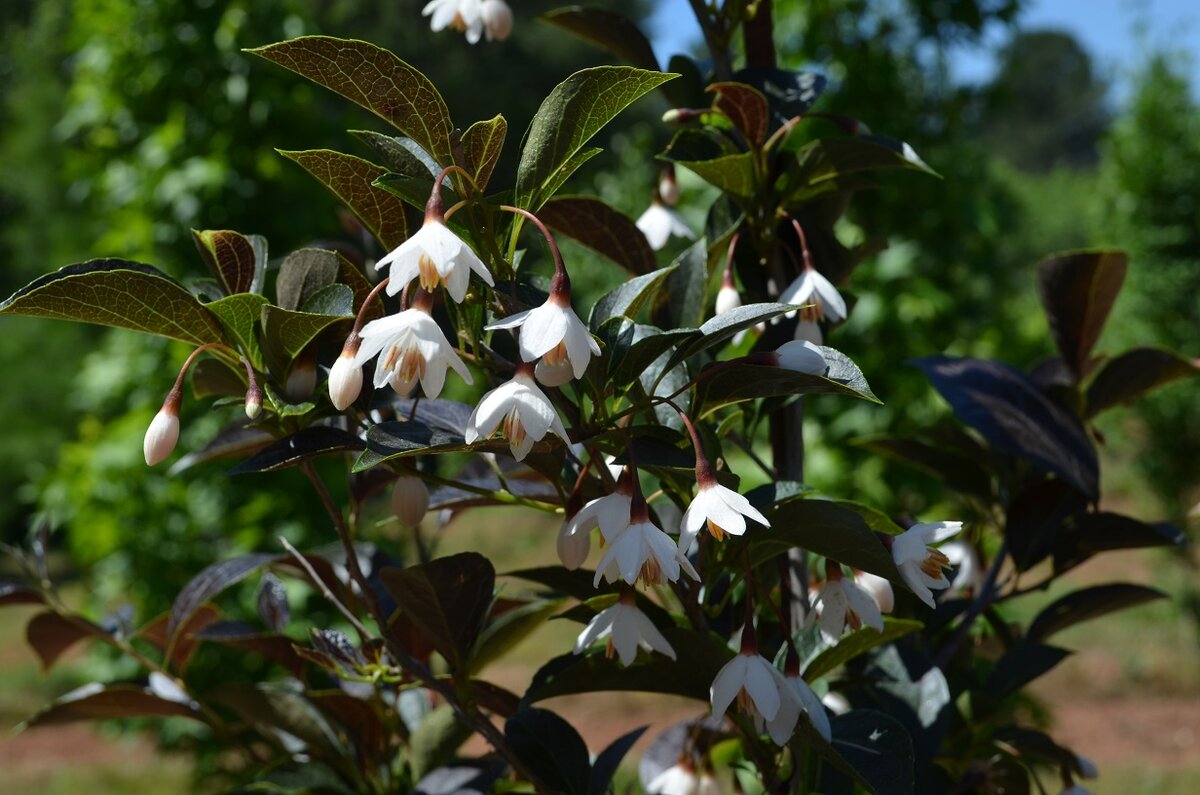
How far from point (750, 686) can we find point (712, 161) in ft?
1.53

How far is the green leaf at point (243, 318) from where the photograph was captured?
808mm

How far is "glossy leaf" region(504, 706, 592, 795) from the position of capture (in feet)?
3.27

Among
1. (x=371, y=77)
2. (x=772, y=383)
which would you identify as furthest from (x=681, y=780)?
(x=371, y=77)

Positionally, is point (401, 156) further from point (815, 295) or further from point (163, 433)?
point (815, 295)

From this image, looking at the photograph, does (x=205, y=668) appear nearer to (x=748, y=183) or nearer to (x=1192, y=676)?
(x=748, y=183)

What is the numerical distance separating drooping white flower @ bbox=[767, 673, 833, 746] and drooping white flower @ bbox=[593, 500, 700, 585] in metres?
0.15

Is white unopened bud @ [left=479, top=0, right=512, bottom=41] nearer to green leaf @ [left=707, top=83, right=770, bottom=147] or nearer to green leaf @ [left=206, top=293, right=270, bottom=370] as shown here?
green leaf @ [left=707, top=83, right=770, bottom=147]

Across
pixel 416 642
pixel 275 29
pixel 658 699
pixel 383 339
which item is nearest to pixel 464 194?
pixel 383 339

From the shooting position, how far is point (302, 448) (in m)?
0.83

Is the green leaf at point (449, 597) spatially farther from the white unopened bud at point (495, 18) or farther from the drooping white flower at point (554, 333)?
the white unopened bud at point (495, 18)

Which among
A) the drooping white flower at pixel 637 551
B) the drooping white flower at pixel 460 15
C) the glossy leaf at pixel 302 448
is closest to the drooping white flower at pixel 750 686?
the drooping white flower at pixel 637 551

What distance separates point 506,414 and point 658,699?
6.44 meters

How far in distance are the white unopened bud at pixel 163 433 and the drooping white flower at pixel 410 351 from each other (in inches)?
7.8

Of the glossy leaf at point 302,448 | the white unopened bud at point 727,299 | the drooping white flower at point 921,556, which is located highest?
the glossy leaf at point 302,448
